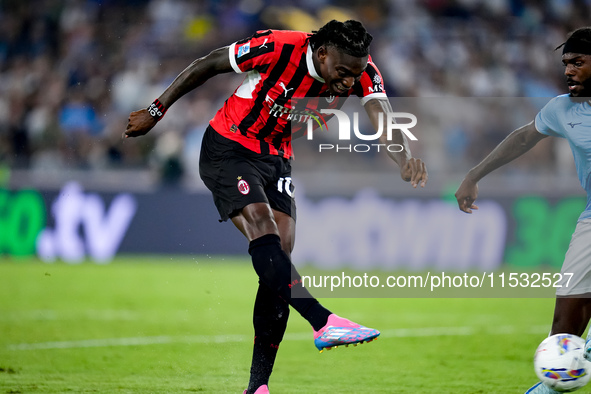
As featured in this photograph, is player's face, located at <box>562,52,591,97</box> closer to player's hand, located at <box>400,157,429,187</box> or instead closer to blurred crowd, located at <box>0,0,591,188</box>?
player's hand, located at <box>400,157,429,187</box>

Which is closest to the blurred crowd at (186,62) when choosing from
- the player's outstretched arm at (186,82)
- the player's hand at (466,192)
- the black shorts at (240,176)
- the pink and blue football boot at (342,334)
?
the player's hand at (466,192)

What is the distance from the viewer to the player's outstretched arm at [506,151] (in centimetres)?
523

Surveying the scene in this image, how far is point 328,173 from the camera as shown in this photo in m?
14.1

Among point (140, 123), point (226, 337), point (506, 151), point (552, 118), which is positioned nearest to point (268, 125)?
point (140, 123)

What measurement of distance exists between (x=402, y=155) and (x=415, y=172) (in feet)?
0.69

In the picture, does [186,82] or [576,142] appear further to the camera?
[186,82]

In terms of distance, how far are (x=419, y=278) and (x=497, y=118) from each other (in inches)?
150

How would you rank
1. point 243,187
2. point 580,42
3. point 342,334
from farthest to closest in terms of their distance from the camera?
point 243,187 → point 580,42 → point 342,334

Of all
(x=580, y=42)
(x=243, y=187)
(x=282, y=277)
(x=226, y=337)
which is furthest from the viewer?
(x=226, y=337)

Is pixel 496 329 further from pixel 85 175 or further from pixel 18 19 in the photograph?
pixel 18 19

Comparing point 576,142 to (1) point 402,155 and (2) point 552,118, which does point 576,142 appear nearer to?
(2) point 552,118

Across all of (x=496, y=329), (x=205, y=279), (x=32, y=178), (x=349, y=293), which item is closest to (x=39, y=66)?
(x=32, y=178)

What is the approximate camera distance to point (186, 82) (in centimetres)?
515

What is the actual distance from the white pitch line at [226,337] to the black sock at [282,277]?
134 inches
